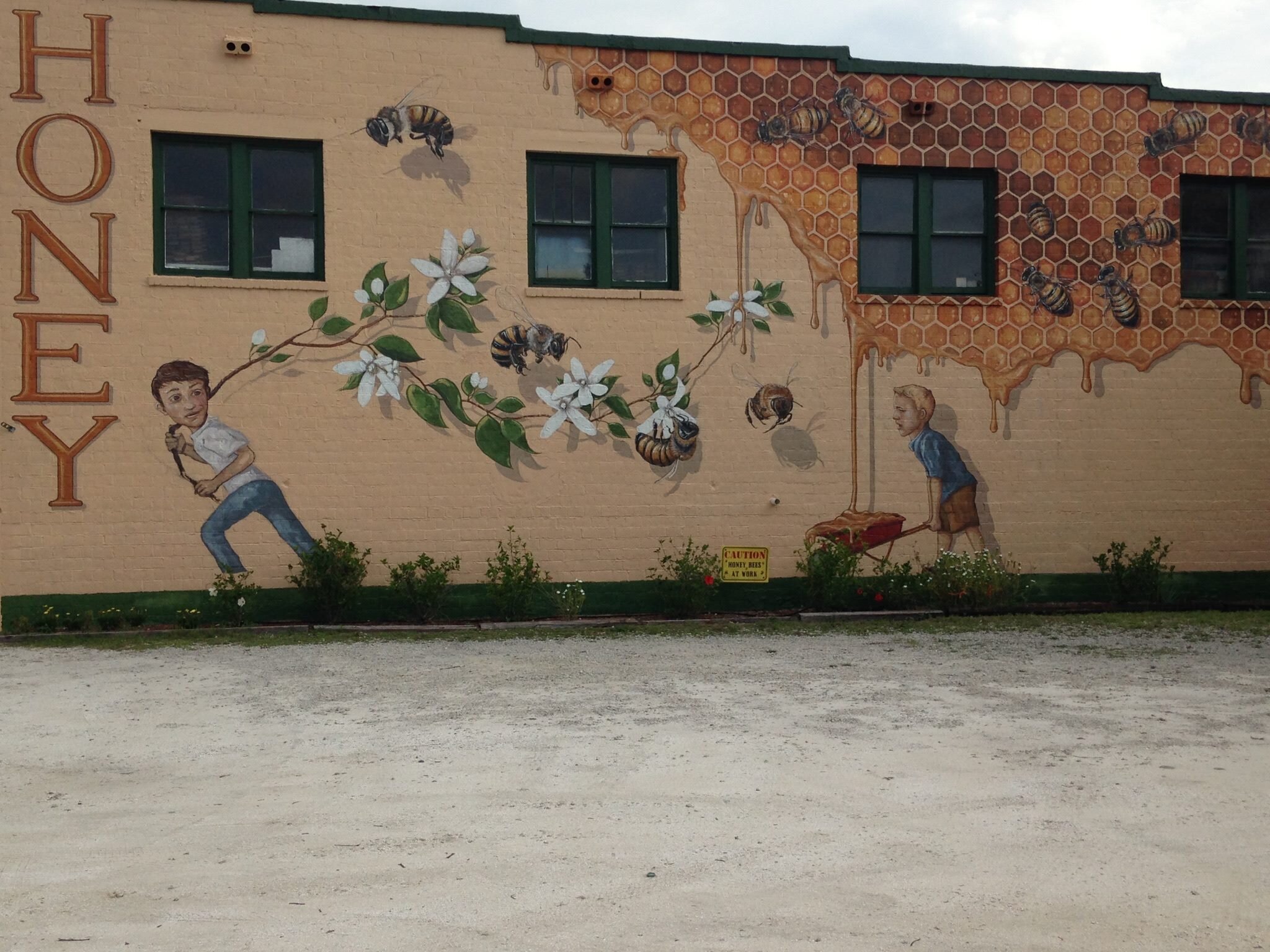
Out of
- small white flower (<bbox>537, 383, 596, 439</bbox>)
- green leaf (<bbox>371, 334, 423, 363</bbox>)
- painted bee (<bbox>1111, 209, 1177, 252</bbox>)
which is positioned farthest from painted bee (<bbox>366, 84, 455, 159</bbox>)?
painted bee (<bbox>1111, 209, 1177, 252</bbox>)

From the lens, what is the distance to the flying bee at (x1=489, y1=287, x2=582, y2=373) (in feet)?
43.8

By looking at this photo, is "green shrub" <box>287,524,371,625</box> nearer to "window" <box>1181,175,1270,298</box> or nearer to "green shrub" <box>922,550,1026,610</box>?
"green shrub" <box>922,550,1026,610</box>

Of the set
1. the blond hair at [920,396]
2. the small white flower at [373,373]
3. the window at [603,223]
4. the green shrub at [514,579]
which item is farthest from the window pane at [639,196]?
the green shrub at [514,579]

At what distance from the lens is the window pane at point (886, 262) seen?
46.7 feet

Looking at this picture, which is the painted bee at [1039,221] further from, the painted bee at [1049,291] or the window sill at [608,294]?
the window sill at [608,294]

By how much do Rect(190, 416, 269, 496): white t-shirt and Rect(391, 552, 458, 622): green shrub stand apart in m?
1.68

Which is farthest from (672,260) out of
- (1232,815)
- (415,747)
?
(1232,815)

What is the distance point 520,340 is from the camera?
13391 mm

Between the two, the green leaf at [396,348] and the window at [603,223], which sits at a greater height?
the window at [603,223]

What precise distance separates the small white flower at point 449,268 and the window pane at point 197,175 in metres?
2.09

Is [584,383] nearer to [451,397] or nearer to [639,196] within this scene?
[451,397]

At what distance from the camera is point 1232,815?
5770mm

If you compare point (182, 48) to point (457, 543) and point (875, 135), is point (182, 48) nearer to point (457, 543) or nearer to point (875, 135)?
point (457, 543)

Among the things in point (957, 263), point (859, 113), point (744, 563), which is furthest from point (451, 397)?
point (957, 263)
